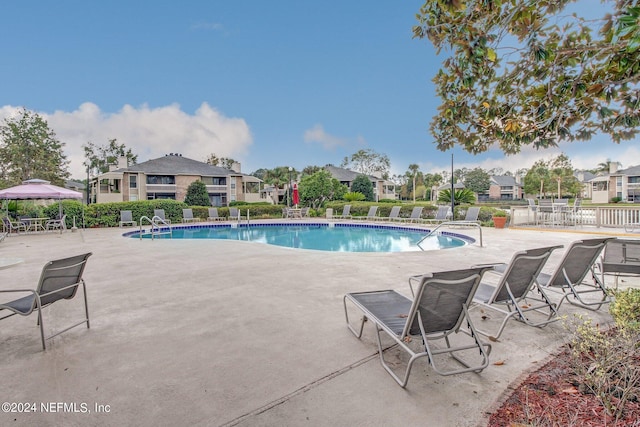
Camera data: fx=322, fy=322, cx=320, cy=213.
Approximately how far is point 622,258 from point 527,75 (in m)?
3.14

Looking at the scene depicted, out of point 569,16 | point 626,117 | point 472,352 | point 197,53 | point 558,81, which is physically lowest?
point 472,352

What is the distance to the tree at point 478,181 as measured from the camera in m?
62.1

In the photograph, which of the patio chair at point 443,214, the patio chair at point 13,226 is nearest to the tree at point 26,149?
the patio chair at point 13,226

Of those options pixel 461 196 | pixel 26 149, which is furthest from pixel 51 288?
pixel 26 149

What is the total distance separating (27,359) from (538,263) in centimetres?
487

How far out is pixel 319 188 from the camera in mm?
27641

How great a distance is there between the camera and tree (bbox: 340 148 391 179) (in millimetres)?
58572

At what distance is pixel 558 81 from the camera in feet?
10.0

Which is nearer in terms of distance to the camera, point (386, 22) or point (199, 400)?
point (199, 400)

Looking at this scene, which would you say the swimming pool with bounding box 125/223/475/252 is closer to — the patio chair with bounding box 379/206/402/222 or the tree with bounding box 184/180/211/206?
the patio chair with bounding box 379/206/402/222

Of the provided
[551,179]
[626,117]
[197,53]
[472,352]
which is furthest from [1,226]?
[551,179]

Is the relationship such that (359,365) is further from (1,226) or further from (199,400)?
(1,226)

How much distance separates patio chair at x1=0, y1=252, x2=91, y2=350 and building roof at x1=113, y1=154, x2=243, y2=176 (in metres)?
32.4

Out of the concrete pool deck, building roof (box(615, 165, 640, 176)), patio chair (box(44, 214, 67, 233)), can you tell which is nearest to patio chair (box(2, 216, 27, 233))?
patio chair (box(44, 214, 67, 233))
